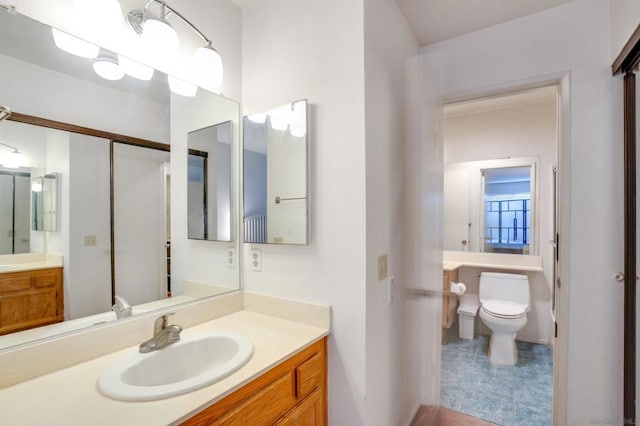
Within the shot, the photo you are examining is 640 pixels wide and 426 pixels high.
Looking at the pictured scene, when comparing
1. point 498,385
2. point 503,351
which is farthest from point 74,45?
point 503,351

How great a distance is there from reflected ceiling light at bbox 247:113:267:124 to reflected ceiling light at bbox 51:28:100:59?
68cm

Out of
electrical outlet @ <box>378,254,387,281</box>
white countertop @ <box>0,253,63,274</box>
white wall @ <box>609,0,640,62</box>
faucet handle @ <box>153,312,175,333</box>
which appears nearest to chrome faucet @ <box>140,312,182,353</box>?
faucet handle @ <box>153,312,175,333</box>

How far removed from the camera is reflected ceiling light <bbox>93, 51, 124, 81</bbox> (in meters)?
1.13

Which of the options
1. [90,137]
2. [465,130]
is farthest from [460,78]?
[90,137]

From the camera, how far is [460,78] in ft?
6.46

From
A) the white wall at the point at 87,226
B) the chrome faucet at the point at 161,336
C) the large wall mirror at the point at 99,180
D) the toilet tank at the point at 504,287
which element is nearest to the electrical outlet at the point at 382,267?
the large wall mirror at the point at 99,180

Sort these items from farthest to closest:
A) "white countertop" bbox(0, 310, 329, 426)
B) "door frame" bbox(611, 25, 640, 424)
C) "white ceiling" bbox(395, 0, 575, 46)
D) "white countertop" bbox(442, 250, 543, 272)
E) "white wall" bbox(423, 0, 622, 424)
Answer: "white countertop" bbox(442, 250, 543, 272), "white ceiling" bbox(395, 0, 575, 46), "white wall" bbox(423, 0, 622, 424), "door frame" bbox(611, 25, 640, 424), "white countertop" bbox(0, 310, 329, 426)

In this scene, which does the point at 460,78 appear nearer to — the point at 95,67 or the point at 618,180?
the point at 618,180

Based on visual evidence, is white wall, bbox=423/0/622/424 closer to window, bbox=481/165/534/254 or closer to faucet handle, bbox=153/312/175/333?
window, bbox=481/165/534/254

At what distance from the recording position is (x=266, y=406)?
1.01 meters

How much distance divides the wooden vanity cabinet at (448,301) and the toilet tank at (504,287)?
0.94 feet

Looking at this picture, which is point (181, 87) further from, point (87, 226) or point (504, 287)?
point (504, 287)

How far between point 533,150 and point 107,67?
11.5 ft

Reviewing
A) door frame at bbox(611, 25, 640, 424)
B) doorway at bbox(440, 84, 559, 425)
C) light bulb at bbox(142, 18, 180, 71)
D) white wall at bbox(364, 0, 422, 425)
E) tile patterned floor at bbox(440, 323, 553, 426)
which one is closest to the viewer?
light bulb at bbox(142, 18, 180, 71)
